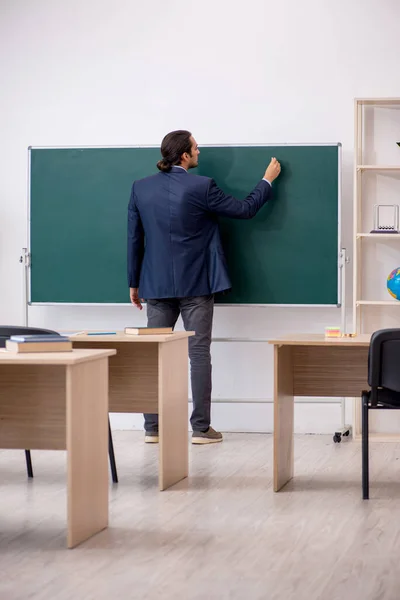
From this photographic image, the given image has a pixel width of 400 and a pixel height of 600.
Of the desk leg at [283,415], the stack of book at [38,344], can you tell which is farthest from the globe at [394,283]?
the stack of book at [38,344]

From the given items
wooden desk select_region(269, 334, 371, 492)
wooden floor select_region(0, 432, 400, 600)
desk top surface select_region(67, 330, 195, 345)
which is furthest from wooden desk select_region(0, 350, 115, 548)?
wooden desk select_region(269, 334, 371, 492)

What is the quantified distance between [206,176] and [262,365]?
132cm

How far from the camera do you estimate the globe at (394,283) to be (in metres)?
5.52

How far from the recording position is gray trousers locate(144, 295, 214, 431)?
5.49 meters

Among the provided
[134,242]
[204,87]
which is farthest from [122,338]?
[204,87]

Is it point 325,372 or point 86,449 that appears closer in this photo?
point 86,449

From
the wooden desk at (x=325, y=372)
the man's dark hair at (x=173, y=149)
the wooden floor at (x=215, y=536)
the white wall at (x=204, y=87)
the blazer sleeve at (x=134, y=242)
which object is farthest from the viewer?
the white wall at (x=204, y=87)

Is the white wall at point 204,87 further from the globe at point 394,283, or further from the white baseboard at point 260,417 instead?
the globe at point 394,283

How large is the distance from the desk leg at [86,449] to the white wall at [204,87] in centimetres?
269

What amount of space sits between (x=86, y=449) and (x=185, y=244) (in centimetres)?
235

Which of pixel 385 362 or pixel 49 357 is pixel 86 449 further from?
pixel 385 362

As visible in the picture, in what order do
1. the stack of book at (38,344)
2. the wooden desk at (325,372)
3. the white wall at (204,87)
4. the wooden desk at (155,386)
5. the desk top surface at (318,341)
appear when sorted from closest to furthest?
1. the stack of book at (38,344)
2. the desk top surface at (318,341)
3. the wooden desk at (155,386)
4. the wooden desk at (325,372)
5. the white wall at (204,87)

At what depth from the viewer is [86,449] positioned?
335 cm

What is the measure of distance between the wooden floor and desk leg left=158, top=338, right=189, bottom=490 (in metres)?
0.11
